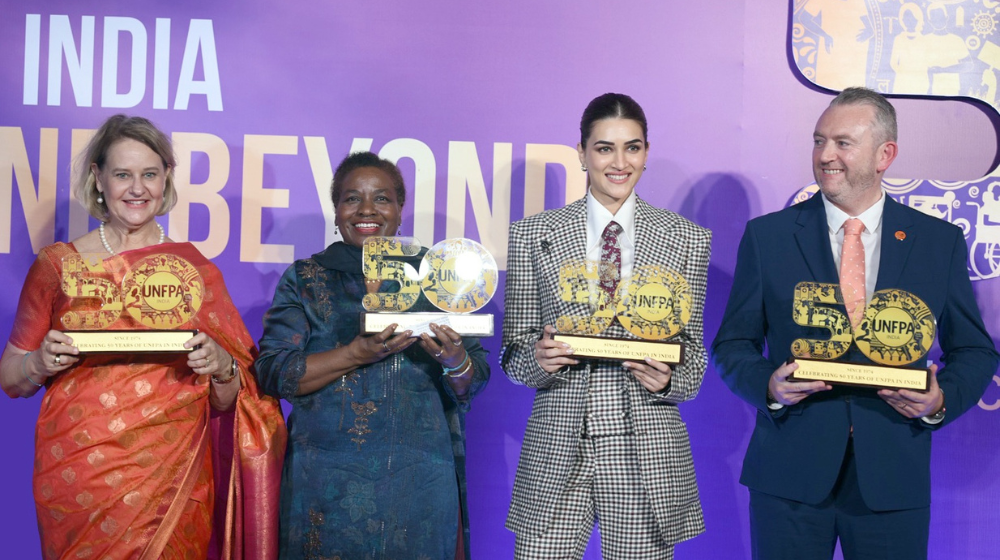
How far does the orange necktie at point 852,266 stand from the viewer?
242 cm

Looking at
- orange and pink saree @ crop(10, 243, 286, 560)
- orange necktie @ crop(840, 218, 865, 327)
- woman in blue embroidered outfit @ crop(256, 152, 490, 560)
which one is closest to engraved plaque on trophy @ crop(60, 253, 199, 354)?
orange and pink saree @ crop(10, 243, 286, 560)

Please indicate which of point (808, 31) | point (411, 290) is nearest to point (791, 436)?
point (411, 290)

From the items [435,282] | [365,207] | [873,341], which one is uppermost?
[365,207]

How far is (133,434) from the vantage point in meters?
2.48

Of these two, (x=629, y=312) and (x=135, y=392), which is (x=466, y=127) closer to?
(x=629, y=312)

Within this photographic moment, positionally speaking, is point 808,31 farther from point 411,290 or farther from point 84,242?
point 84,242

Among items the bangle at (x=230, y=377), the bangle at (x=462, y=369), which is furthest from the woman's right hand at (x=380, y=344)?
the bangle at (x=230, y=377)

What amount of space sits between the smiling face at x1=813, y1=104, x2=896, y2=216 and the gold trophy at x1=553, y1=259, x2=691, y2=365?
57cm

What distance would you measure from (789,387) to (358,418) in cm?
119

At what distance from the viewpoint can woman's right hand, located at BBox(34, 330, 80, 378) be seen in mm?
2365

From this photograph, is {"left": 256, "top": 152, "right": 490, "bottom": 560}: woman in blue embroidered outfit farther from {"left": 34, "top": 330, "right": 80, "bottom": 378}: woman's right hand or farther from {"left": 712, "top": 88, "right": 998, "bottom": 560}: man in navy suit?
{"left": 712, "top": 88, "right": 998, "bottom": 560}: man in navy suit

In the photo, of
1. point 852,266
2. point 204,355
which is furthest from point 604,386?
point 204,355

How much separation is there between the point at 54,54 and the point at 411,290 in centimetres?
219

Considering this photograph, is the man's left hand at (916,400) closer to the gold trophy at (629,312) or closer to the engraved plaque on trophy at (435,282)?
the gold trophy at (629,312)
